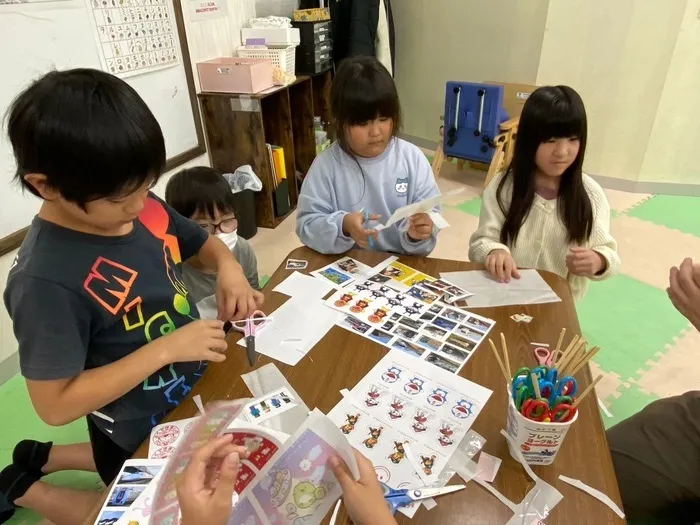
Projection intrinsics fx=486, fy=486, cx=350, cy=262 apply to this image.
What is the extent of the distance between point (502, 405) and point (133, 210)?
70cm

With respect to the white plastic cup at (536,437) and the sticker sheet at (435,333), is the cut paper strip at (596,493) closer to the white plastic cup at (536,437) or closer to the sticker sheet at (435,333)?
the white plastic cup at (536,437)

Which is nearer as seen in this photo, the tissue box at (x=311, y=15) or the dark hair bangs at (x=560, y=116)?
the dark hair bangs at (x=560, y=116)

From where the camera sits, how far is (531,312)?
1.11 metres

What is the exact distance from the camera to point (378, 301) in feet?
3.77

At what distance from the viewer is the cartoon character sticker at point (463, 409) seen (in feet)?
2.76

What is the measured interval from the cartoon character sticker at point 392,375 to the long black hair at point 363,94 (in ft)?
2.51

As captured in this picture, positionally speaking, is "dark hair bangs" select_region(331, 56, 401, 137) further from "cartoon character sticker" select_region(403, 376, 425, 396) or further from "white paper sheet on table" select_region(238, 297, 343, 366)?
"cartoon character sticker" select_region(403, 376, 425, 396)

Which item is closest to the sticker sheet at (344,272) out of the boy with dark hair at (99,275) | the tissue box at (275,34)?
the boy with dark hair at (99,275)

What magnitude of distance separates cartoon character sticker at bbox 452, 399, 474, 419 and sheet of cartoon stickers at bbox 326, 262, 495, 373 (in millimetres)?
83

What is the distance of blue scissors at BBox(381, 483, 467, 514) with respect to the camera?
2.27 ft

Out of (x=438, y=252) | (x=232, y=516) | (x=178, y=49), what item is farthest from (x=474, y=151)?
(x=232, y=516)

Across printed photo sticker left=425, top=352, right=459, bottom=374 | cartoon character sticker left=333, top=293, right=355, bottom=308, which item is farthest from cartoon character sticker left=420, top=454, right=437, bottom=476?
cartoon character sticker left=333, top=293, right=355, bottom=308

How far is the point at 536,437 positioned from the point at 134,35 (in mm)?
2435

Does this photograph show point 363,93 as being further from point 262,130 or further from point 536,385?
point 262,130
